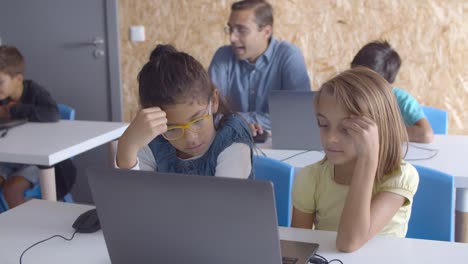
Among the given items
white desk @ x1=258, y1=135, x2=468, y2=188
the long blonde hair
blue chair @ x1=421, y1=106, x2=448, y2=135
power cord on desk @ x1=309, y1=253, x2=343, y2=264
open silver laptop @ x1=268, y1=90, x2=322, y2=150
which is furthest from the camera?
blue chair @ x1=421, y1=106, x2=448, y2=135

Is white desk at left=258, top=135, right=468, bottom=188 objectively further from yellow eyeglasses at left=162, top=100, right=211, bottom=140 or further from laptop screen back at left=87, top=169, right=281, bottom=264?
laptop screen back at left=87, top=169, right=281, bottom=264

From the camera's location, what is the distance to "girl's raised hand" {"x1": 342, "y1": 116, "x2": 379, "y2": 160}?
1.39 meters

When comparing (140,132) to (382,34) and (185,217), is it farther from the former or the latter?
(382,34)

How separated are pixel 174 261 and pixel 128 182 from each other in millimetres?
183

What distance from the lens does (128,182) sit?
1150 millimetres

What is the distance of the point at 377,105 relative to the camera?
151cm

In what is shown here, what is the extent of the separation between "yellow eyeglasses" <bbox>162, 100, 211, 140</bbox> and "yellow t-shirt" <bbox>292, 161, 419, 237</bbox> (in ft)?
1.02

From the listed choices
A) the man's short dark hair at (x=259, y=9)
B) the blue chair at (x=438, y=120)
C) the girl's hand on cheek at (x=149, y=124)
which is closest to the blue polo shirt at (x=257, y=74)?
the man's short dark hair at (x=259, y=9)

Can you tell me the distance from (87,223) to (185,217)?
0.54 meters

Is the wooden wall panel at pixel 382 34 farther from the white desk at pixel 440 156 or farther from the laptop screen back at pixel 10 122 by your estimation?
the laptop screen back at pixel 10 122

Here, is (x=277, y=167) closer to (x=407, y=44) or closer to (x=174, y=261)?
(x=174, y=261)

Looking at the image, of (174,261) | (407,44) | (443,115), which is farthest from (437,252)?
(407,44)

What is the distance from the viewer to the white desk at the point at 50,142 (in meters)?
2.48

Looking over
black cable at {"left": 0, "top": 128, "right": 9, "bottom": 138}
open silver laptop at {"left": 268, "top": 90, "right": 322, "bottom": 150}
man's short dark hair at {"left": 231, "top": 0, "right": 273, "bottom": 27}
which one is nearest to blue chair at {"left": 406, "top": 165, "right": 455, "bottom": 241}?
open silver laptop at {"left": 268, "top": 90, "right": 322, "bottom": 150}
